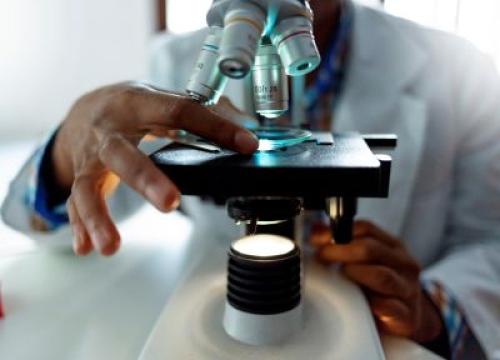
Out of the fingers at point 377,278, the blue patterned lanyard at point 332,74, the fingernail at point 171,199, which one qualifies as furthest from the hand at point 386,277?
the blue patterned lanyard at point 332,74

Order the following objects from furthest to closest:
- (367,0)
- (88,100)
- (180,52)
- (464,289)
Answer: (367,0), (180,52), (464,289), (88,100)

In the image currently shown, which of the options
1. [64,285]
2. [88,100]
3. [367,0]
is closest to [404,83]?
[367,0]

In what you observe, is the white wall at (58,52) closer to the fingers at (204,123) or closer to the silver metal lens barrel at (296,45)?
the fingers at (204,123)

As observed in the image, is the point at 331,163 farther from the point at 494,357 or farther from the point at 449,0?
the point at 449,0

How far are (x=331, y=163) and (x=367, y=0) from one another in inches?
47.1

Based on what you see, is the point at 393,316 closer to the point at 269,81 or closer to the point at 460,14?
the point at 269,81

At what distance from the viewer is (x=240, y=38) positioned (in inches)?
18.8

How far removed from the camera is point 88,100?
0.81 m

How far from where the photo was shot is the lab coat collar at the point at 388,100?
120 cm

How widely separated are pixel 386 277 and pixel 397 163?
1.63 feet

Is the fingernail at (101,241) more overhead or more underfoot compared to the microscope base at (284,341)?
more overhead

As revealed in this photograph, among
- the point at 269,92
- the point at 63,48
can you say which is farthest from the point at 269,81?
the point at 63,48

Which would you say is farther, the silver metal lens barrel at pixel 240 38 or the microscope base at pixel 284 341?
the microscope base at pixel 284 341

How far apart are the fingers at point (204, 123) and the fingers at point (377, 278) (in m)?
0.28
